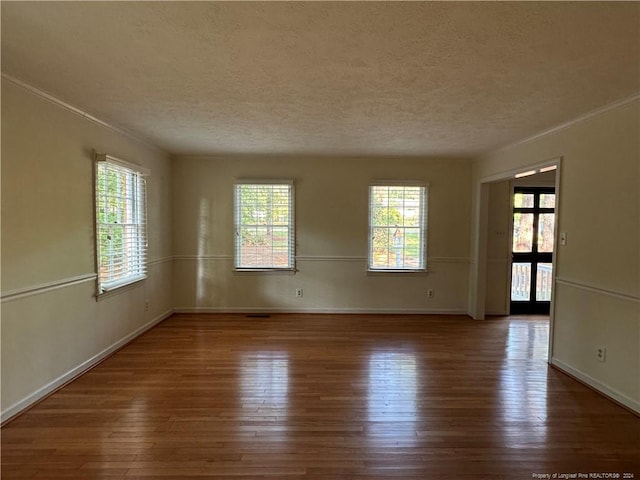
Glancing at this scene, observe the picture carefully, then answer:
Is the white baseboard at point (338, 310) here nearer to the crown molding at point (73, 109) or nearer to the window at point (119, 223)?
the window at point (119, 223)

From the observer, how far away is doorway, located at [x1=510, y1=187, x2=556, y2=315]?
224 inches

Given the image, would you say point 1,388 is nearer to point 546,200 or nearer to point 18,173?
point 18,173

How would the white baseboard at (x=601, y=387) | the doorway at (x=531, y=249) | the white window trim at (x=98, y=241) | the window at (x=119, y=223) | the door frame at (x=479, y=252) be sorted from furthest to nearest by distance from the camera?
the doorway at (x=531, y=249), the door frame at (x=479, y=252), the window at (x=119, y=223), the white window trim at (x=98, y=241), the white baseboard at (x=601, y=387)

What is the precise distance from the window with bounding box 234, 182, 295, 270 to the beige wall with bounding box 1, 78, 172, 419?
1.93 meters

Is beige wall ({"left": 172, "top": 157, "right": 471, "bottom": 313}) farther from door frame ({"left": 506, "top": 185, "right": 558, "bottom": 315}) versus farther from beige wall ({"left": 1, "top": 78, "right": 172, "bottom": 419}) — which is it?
beige wall ({"left": 1, "top": 78, "right": 172, "bottom": 419})

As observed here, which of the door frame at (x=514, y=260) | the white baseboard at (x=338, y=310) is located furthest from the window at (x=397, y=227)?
the door frame at (x=514, y=260)

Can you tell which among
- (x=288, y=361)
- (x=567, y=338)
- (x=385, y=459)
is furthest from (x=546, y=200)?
(x=385, y=459)

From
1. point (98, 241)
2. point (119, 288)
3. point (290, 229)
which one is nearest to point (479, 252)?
point (290, 229)

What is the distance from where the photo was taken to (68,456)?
85.7 inches

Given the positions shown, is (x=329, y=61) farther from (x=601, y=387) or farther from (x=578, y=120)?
(x=601, y=387)

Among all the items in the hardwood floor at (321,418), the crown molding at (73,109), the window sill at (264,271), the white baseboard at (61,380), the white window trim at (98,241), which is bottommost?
the hardwood floor at (321,418)

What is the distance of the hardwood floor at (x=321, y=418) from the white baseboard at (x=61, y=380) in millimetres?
67

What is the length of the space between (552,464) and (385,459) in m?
0.99

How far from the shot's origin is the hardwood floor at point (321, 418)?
212cm
